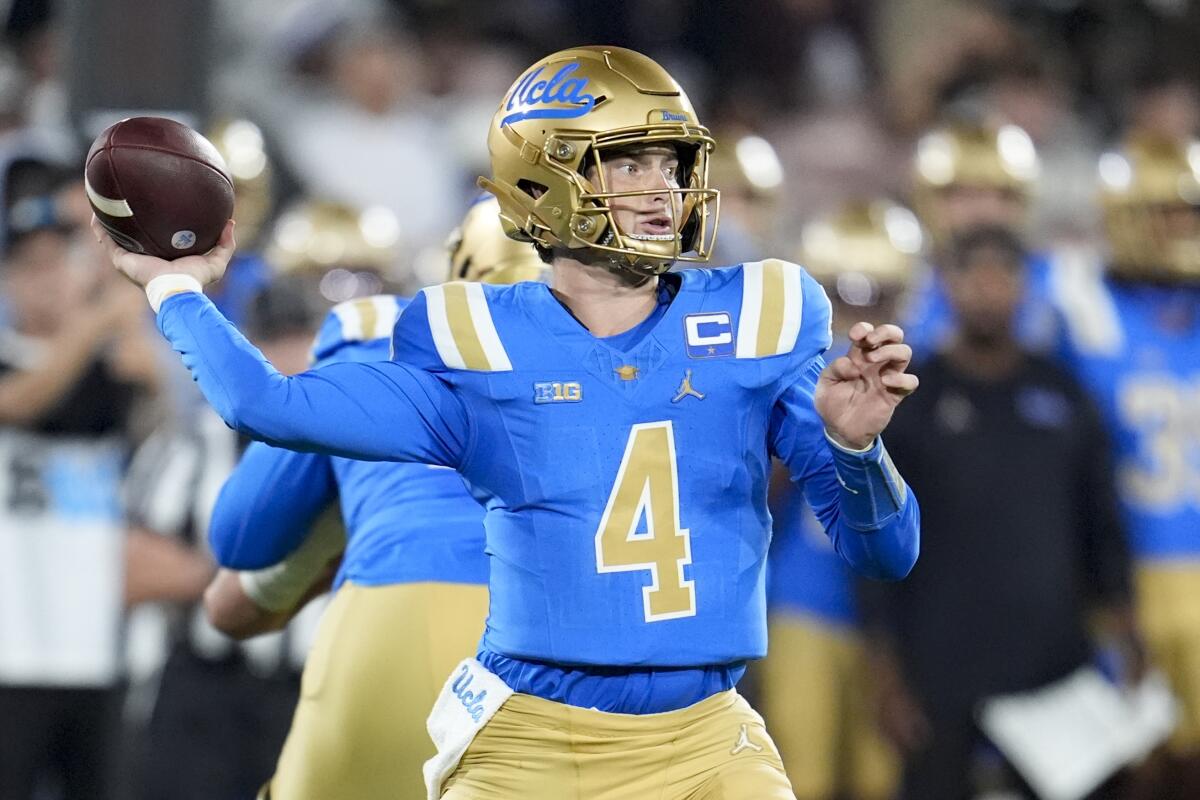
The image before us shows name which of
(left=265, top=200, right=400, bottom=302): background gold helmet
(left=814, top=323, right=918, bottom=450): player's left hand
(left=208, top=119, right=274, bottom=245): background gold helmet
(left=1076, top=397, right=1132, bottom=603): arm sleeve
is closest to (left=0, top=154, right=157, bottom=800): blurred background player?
(left=265, top=200, right=400, bottom=302): background gold helmet

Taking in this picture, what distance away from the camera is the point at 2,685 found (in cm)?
647

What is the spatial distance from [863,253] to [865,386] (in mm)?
4128

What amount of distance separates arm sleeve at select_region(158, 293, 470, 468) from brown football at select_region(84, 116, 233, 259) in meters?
0.13

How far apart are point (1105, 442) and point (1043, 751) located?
1.02 m

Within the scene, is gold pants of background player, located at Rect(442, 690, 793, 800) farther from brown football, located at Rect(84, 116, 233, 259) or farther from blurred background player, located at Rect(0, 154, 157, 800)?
blurred background player, located at Rect(0, 154, 157, 800)

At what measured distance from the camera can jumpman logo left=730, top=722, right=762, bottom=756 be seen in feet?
10.7

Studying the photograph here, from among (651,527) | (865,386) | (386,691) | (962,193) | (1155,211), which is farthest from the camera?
(962,193)

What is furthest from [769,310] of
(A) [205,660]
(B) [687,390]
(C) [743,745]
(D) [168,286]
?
(A) [205,660]

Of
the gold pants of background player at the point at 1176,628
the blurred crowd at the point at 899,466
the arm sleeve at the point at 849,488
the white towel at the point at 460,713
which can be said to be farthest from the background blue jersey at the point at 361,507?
the gold pants of background player at the point at 1176,628

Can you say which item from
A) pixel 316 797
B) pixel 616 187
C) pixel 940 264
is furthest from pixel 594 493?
pixel 940 264

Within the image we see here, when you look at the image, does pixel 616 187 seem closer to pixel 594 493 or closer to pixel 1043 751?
pixel 594 493

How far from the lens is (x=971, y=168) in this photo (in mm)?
7414

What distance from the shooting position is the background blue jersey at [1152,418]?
673 centimetres

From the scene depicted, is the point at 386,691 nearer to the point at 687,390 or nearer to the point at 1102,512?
the point at 687,390
